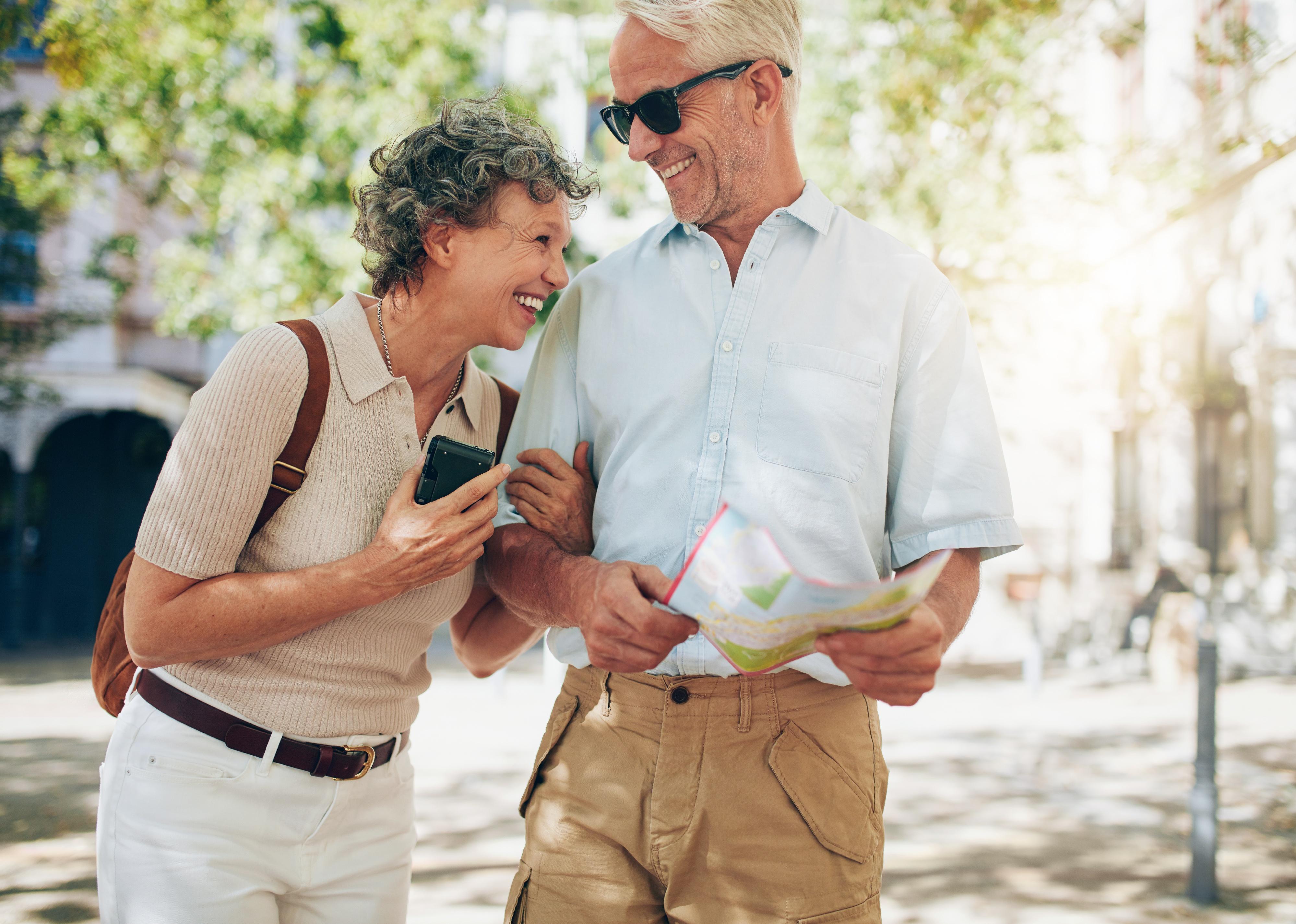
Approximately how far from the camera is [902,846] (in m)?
5.89

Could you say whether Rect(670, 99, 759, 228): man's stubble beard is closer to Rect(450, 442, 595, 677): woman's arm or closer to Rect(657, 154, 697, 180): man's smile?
Rect(657, 154, 697, 180): man's smile

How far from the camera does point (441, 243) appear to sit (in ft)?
7.50

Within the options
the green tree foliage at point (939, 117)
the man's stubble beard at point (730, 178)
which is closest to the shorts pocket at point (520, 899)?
the man's stubble beard at point (730, 178)

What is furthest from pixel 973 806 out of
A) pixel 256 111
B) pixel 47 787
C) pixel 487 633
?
pixel 256 111

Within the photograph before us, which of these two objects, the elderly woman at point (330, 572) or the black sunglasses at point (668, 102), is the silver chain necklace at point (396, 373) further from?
Answer: the black sunglasses at point (668, 102)

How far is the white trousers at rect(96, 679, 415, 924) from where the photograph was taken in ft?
6.52

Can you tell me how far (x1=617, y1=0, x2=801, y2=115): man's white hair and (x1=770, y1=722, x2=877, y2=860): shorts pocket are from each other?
1313 mm

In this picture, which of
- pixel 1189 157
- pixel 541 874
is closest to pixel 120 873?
pixel 541 874

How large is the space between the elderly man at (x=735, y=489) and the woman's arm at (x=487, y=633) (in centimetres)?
28

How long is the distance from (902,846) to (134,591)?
16.1ft

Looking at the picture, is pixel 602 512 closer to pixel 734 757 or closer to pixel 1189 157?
pixel 734 757

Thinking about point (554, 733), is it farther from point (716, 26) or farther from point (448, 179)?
point (716, 26)

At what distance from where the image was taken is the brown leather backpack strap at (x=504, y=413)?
8.45 feet

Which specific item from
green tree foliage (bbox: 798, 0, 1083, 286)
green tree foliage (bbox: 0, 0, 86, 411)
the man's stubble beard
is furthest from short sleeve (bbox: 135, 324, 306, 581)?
green tree foliage (bbox: 0, 0, 86, 411)
